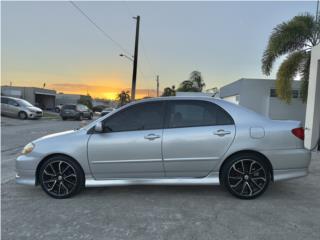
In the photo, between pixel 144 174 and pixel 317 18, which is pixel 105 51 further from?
pixel 144 174

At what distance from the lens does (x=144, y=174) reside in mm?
4559

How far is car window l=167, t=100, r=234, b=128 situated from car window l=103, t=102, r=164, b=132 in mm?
185

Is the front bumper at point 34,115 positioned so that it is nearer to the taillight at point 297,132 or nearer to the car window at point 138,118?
the car window at point 138,118

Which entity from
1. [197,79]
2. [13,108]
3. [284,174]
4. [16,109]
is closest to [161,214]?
[284,174]

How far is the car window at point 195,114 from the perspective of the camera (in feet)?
14.9

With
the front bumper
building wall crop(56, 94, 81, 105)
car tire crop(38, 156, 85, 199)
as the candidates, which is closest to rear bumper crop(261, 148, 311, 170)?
car tire crop(38, 156, 85, 199)

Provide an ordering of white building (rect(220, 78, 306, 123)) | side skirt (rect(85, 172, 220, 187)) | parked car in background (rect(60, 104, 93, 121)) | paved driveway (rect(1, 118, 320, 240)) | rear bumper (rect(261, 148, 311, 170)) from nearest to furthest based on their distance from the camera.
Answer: paved driveway (rect(1, 118, 320, 240)), rear bumper (rect(261, 148, 311, 170)), side skirt (rect(85, 172, 220, 187)), white building (rect(220, 78, 306, 123)), parked car in background (rect(60, 104, 93, 121))

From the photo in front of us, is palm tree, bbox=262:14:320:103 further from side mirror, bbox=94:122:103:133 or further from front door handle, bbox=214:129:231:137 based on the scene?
side mirror, bbox=94:122:103:133

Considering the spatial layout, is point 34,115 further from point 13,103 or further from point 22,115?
point 13,103

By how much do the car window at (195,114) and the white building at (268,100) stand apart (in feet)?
47.2

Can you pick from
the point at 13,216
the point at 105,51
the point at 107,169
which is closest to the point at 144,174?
the point at 107,169

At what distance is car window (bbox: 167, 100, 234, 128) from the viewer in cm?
455

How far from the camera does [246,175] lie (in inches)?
176

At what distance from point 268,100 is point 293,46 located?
185 inches
